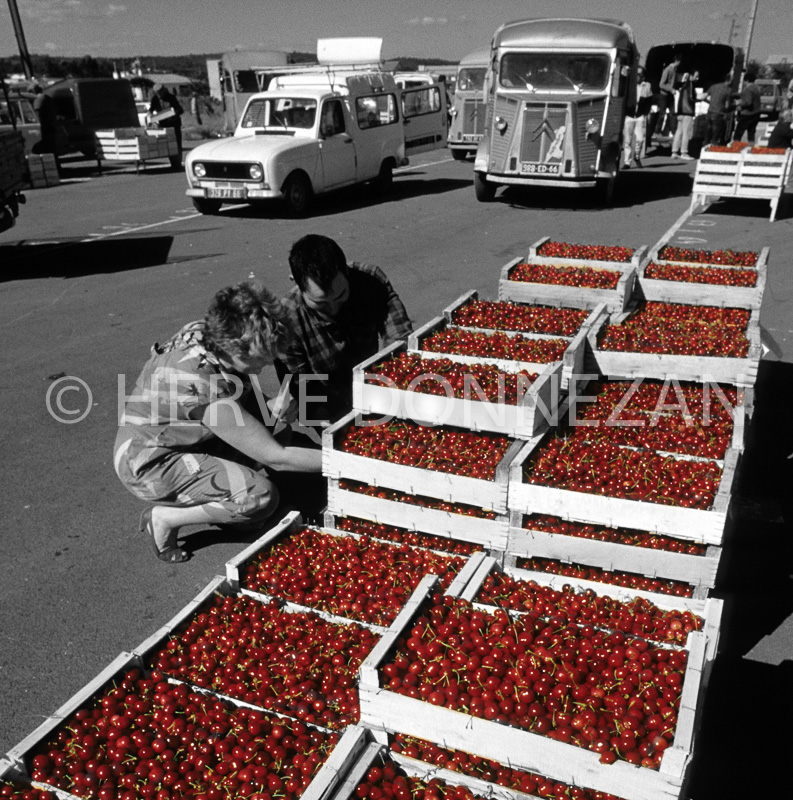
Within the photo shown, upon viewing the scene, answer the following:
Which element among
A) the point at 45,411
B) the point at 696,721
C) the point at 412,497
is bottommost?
the point at 45,411

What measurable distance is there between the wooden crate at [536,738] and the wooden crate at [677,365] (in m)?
2.64

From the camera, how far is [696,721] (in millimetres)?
2404

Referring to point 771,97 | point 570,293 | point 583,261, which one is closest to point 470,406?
point 570,293

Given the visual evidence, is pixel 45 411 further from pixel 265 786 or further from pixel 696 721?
pixel 696 721

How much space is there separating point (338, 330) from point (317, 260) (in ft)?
2.52

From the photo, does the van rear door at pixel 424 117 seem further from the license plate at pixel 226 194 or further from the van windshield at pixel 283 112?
the license plate at pixel 226 194

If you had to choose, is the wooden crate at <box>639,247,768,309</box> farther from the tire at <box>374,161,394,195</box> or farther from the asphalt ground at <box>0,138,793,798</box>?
the tire at <box>374,161,394,195</box>

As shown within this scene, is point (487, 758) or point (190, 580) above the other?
point (487, 758)

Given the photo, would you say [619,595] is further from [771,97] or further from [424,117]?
[771,97]

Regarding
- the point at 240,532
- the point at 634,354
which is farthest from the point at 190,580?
the point at 634,354

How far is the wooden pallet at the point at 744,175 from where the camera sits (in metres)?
13.8

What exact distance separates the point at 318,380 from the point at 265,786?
3.20 metres

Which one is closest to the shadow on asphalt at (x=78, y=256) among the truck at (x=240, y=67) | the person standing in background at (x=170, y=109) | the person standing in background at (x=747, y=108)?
the person standing in background at (x=170, y=109)

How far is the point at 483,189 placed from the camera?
649 inches
